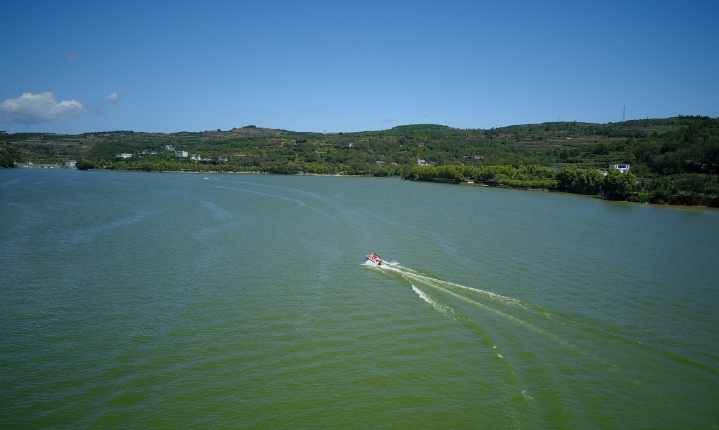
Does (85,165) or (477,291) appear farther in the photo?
(85,165)

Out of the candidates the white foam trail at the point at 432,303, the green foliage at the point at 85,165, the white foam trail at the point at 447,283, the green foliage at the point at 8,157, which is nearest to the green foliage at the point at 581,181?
the white foam trail at the point at 447,283

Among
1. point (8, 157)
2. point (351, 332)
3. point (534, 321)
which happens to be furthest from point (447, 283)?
point (8, 157)

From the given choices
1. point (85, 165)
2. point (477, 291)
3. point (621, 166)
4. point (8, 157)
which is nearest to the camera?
point (477, 291)

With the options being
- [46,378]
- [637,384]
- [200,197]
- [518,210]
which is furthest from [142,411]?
[200,197]

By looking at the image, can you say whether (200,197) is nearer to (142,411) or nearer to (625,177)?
(142,411)

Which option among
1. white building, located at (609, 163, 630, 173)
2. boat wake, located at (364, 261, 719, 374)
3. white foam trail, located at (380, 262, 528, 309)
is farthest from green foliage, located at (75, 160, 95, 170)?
boat wake, located at (364, 261, 719, 374)

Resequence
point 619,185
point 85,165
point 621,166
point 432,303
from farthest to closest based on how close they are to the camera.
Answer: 1. point 85,165
2. point 621,166
3. point 619,185
4. point 432,303

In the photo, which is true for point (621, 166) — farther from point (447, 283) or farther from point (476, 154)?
point (447, 283)

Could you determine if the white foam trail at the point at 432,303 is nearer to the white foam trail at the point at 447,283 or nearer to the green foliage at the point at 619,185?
the white foam trail at the point at 447,283
